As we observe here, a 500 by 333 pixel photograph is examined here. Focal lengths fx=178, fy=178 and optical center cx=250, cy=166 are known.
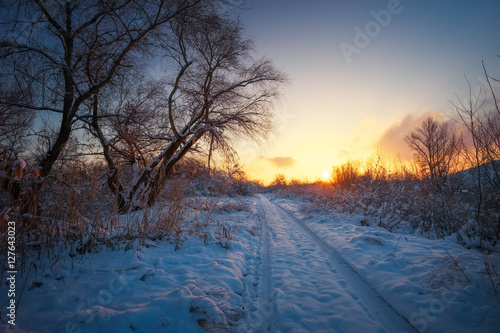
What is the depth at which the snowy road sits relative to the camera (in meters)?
1.81

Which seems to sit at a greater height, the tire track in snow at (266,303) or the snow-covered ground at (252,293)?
the snow-covered ground at (252,293)

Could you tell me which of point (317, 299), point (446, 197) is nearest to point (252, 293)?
point (317, 299)

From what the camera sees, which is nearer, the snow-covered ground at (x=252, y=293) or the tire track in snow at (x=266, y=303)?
the snow-covered ground at (x=252, y=293)

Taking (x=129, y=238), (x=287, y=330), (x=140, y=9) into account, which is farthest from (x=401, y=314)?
(x=140, y=9)

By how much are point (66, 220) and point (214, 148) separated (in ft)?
18.5

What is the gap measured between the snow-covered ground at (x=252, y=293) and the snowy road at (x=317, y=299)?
0.01 m

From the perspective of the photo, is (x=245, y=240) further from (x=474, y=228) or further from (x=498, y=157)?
(x=498, y=157)

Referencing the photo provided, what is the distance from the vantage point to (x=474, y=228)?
4066 millimetres

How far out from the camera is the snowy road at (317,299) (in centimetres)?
181

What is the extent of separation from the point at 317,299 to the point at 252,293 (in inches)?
32.5

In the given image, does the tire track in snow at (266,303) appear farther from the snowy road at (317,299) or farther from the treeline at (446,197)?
the treeline at (446,197)

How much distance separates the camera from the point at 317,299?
223cm

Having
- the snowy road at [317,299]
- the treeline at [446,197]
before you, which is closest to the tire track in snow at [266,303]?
the snowy road at [317,299]

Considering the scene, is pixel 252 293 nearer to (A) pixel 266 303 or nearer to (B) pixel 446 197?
(A) pixel 266 303
